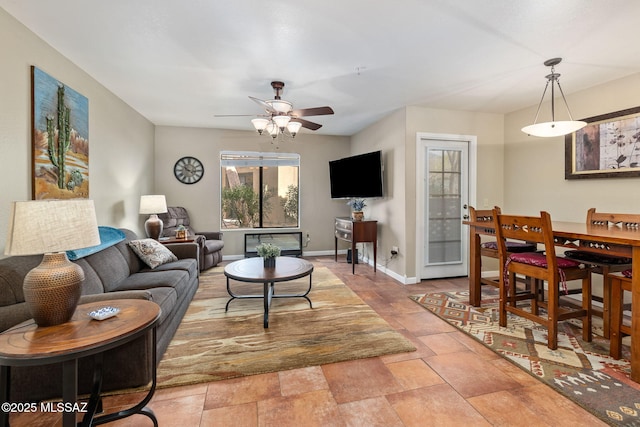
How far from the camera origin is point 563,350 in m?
2.27

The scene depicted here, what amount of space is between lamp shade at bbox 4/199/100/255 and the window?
14.0 feet

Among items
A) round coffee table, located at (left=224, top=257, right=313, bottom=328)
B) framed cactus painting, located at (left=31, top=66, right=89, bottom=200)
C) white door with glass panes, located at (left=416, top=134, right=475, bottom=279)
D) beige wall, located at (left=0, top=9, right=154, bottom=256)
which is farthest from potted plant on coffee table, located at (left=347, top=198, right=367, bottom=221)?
framed cactus painting, located at (left=31, top=66, right=89, bottom=200)

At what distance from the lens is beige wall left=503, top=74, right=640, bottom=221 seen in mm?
3000

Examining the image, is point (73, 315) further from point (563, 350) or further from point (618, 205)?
point (618, 205)

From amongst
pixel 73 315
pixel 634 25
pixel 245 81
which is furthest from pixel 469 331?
pixel 245 81

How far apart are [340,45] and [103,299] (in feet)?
8.21

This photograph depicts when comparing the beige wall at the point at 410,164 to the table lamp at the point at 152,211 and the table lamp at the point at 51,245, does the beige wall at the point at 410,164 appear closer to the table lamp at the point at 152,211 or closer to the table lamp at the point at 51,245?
the table lamp at the point at 152,211

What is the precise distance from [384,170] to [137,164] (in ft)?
12.4

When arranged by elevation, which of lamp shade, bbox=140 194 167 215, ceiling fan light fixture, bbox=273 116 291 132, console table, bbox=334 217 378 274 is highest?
ceiling fan light fixture, bbox=273 116 291 132

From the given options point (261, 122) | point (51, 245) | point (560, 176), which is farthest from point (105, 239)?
point (560, 176)

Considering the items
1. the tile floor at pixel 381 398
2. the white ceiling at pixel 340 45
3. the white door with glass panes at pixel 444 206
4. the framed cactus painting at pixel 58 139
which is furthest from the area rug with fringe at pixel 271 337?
the white ceiling at pixel 340 45

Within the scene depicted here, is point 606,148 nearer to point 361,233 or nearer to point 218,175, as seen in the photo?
point 361,233

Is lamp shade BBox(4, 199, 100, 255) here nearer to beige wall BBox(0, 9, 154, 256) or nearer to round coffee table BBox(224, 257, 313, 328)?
beige wall BBox(0, 9, 154, 256)

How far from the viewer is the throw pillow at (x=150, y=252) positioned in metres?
3.14
